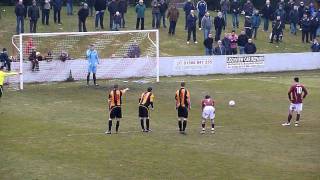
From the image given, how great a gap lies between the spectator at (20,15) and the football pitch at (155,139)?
8525mm

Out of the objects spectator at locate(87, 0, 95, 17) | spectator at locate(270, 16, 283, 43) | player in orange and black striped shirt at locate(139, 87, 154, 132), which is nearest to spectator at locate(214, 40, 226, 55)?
spectator at locate(270, 16, 283, 43)

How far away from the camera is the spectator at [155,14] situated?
5168cm

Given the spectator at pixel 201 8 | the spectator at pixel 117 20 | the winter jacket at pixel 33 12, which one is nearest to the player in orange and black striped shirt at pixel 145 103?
the winter jacket at pixel 33 12

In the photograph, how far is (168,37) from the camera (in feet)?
173

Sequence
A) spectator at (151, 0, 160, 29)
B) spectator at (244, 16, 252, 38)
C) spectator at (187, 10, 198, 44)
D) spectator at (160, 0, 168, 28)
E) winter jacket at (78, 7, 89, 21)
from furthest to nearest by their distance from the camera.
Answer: spectator at (244, 16, 252, 38) < spectator at (160, 0, 168, 28) < spectator at (151, 0, 160, 29) < spectator at (187, 10, 198, 44) < winter jacket at (78, 7, 89, 21)

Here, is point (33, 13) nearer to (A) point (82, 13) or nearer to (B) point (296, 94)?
(A) point (82, 13)

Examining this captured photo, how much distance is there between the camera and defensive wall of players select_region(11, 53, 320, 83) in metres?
42.5

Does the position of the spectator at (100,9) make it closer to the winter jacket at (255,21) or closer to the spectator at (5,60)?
the spectator at (5,60)

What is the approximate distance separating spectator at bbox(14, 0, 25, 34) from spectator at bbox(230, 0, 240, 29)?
1658 cm

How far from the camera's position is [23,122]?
2970 cm

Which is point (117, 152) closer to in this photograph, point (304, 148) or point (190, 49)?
point (304, 148)

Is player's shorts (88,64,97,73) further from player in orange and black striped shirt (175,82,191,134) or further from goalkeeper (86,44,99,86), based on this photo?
player in orange and black striped shirt (175,82,191,134)

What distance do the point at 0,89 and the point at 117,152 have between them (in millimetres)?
11316

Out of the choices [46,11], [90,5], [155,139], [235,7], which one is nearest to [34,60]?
[46,11]
